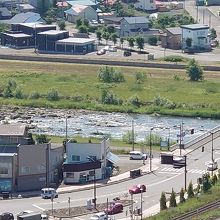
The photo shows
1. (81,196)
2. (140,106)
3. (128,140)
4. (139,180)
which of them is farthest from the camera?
(140,106)

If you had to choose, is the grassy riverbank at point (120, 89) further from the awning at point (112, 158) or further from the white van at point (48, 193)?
the white van at point (48, 193)

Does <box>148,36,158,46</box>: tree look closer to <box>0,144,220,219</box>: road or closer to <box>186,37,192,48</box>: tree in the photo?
<box>186,37,192,48</box>: tree

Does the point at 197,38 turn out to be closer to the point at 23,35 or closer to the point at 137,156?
the point at 23,35

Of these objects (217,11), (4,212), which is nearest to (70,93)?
(4,212)

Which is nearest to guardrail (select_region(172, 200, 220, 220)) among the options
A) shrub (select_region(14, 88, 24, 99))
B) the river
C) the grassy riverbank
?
the river

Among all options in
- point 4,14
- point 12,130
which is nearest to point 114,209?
point 12,130

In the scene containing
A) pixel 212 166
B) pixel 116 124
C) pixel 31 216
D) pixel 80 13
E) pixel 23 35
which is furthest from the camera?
pixel 80 13

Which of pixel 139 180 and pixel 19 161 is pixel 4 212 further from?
pixel 139 180
